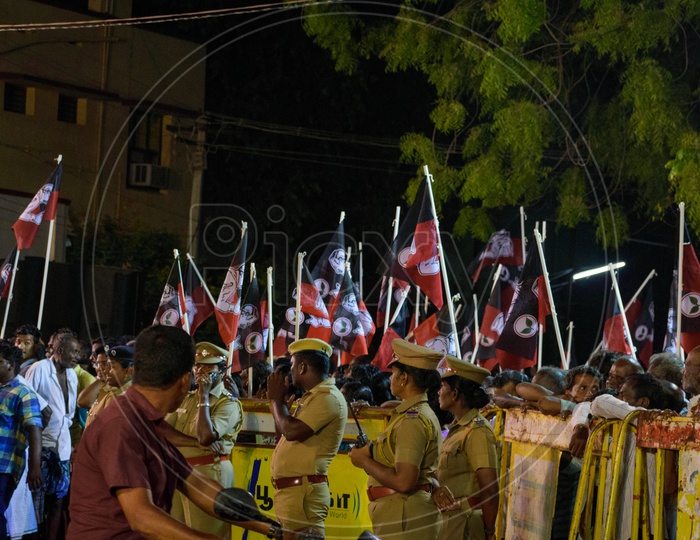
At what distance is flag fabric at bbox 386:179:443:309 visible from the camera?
40.5ft

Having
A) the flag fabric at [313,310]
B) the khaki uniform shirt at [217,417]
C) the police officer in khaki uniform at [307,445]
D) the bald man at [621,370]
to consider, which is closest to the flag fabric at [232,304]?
the flag fabric at [313,310]

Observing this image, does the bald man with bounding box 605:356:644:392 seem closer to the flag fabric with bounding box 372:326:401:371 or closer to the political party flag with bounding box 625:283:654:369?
the flag fabric with bounding box 372:326:401:371

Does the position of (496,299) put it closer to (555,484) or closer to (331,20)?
(331,20)

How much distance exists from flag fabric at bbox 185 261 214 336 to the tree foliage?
4.15m

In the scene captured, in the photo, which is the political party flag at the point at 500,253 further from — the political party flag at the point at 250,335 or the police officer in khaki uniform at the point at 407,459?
the police officer in khaki uniform at the point at 407,459

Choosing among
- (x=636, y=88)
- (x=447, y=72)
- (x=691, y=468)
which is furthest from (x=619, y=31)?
(x=691, y=468)

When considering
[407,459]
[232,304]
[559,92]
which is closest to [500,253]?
[559,92]

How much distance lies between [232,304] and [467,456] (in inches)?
336

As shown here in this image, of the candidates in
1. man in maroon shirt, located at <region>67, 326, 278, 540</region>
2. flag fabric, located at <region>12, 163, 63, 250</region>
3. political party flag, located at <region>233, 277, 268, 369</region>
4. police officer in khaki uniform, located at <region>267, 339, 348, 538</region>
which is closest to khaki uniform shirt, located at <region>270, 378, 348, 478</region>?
police officer in khaki uniform, located at <region>267, 339, 348, 538</region>

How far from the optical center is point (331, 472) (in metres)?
9.05

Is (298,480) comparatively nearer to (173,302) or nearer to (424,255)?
(424,255)

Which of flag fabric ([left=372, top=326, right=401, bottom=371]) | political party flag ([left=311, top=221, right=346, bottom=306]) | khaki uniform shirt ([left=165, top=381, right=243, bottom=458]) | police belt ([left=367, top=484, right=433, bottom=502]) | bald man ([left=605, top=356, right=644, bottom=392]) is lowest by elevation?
police belt ([left=367, top=484, right=433, bottom=502])

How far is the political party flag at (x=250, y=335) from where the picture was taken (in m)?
15.3

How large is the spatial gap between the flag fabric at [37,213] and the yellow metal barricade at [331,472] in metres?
6.28
